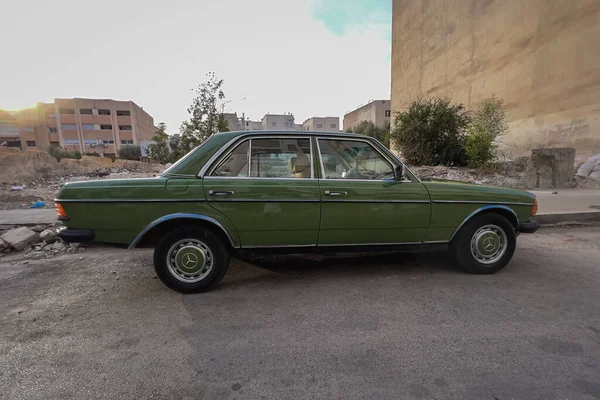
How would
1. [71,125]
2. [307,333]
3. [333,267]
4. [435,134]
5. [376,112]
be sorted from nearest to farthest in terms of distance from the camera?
[307,333]
[333,267]
[435,134]
[71,125]
[376,112]

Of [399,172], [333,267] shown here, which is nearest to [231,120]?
[333,267]

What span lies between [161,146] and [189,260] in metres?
21.0

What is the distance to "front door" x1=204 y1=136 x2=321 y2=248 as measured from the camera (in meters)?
3.01

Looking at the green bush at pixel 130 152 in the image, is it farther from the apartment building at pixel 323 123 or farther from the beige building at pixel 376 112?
the apartment building at pixel 323 123

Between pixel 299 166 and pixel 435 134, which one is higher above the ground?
pixel 435 134

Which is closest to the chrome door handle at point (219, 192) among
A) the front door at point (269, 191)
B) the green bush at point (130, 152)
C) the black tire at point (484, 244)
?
the front door at point (269, 191)

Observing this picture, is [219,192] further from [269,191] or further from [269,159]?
[269,159]

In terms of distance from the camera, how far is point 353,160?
11.1 ft

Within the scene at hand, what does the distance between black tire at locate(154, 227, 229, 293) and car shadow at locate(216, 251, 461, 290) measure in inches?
10.4

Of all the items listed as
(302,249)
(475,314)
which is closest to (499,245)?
(475,314)

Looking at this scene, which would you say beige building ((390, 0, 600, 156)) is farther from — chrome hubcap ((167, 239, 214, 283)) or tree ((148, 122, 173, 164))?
tree ((148, 122, 173, 164))

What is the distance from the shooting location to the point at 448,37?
926 inches

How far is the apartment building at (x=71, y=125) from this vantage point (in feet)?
172

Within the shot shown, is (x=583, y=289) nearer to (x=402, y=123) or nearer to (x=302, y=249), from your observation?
(x=302, y=249)
